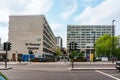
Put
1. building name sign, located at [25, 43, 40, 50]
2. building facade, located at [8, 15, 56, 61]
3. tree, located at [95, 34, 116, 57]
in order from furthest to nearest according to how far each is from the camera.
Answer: tree, located at [95, 34, 116, 57] < building facade, located at [8, 15, 56, 61] < building name sign, located at [25, 43, 40, 50]

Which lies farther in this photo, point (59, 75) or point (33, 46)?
point (33, 46)

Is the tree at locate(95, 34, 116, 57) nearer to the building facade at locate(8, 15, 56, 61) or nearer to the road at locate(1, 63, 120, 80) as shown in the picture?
the building facade at locate(8, 15, 56, 61)

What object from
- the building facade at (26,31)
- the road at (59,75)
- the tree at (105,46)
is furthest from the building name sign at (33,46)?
the road at (59,75)

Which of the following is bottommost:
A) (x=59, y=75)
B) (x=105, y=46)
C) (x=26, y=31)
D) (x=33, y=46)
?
(x=59, y=75)

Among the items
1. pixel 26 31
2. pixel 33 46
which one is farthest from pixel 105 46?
pixel 26 31

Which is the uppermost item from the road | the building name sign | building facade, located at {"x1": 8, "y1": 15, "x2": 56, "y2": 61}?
building facade, located at {"x1": 8, "y1": 15, "x2": 56, "y2": 61}

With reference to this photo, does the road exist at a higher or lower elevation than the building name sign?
lower

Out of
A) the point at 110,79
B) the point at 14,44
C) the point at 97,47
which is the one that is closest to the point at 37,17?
the point at 14,44

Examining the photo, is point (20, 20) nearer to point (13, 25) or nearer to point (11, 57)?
point (13, 25)

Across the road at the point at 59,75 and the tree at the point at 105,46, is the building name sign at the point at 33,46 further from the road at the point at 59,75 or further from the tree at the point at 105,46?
the road at the point at 59,75

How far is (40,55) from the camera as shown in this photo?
11719 centimetres

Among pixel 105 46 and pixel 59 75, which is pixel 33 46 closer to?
pixel 105 46

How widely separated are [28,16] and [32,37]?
829 cm

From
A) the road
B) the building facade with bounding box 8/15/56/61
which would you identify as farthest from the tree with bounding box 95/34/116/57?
the road
